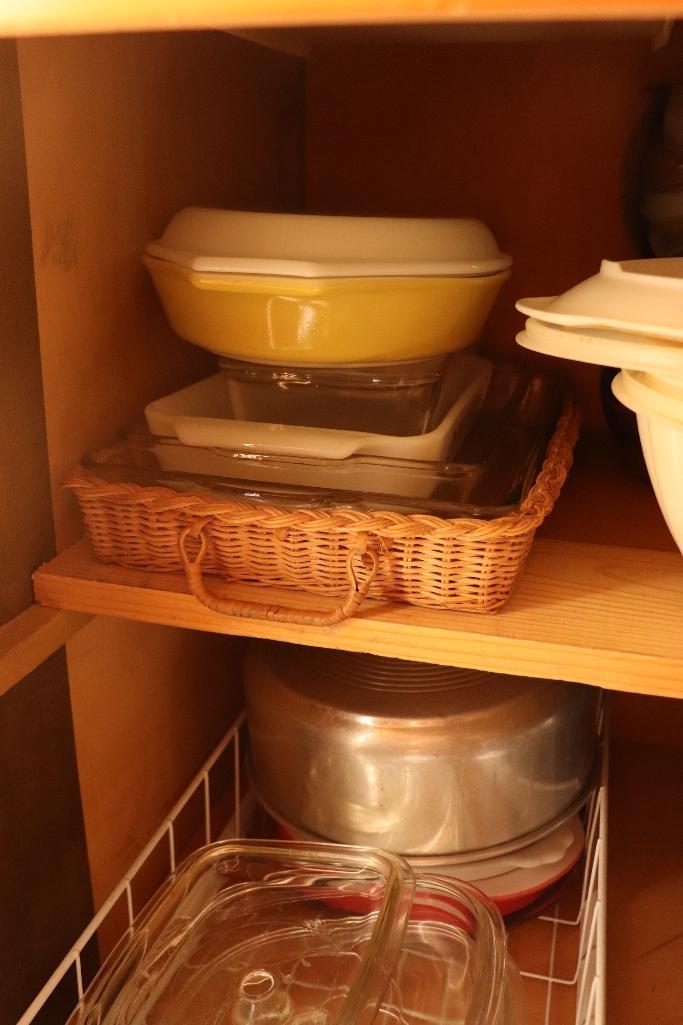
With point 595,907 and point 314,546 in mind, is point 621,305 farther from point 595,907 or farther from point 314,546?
point 595,907

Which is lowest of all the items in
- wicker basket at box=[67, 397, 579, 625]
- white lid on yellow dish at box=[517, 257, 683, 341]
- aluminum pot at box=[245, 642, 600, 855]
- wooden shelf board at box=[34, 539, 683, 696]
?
aluminum pot at box=[245, 642, 600, 855]

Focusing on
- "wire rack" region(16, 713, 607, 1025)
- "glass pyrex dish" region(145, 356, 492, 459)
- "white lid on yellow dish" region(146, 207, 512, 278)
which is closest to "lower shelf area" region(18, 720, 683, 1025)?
"wire rack" region(16, 713, 607, 1025)

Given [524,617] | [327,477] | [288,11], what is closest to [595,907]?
[524,617]

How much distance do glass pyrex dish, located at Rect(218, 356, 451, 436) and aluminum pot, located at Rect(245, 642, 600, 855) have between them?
20 cm

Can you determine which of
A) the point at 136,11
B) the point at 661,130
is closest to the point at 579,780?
the point at 661,130

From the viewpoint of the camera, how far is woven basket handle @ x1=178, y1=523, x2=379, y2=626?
526 millimetres

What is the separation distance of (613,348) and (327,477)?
0.22m

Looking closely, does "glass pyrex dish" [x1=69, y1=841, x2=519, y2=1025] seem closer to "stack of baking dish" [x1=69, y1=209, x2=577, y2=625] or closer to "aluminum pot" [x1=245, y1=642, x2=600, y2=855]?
"aluminum pot" [x1=245, y1=642, x2=600, y2=855]

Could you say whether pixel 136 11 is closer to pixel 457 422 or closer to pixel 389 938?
pixel 457 422

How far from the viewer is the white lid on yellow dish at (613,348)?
1.35 feet

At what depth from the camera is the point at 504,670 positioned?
52 cm

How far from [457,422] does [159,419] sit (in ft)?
0.68

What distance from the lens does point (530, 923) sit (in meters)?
0.76

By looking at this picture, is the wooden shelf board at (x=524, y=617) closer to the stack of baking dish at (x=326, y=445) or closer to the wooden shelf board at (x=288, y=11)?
the stack of baking dish at (x=326, y=445)
